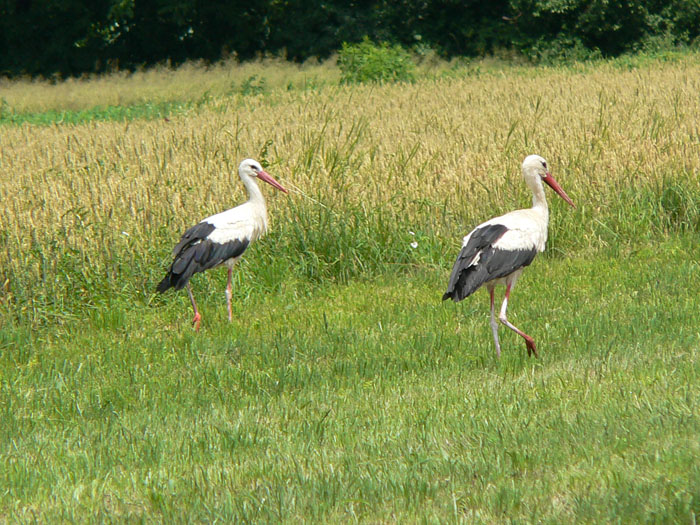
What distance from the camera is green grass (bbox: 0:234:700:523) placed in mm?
4477

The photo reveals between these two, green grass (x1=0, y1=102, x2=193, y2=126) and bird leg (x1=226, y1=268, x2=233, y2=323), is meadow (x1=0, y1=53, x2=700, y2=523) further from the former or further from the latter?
green grass (x1=0, y1=102, x2=193, y2=126)

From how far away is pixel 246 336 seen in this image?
816 centimetres

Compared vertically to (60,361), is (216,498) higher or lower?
higher

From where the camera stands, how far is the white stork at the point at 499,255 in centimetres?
696

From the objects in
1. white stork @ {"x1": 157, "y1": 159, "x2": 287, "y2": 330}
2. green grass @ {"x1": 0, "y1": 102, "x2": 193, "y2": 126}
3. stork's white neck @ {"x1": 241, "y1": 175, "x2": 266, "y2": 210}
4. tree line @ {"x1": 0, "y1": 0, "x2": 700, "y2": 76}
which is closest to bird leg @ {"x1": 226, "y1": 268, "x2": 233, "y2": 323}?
white stork @ {"x1": 157, "y1": 159, "x2": 287, "y2": 330}

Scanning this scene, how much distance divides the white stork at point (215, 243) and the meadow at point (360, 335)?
501 millimetres

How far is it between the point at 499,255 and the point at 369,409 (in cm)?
191

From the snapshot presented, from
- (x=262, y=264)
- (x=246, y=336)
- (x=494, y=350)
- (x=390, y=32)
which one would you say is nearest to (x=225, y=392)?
(x=246, y=336)

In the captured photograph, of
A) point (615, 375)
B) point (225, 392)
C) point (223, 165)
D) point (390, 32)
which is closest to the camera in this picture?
point (615, 375)

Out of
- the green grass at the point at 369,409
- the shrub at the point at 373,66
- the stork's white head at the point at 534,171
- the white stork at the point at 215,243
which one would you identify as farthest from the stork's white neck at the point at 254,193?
the shrub at the point at 373,66

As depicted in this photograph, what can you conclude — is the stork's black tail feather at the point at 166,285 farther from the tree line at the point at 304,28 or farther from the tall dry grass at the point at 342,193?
the tree line at the point at 304,28

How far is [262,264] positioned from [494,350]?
3.97 metres

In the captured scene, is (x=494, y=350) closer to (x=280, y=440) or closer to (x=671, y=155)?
(x=280, y=440)

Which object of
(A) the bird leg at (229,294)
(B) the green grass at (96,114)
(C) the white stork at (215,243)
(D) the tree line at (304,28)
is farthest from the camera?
(D) the tree line at (304,28)
